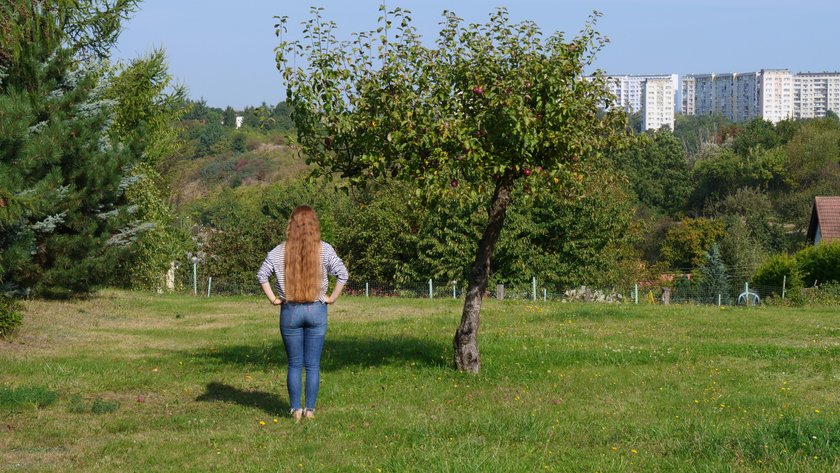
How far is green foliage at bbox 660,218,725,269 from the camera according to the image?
274 feet

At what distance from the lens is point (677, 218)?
115 metres

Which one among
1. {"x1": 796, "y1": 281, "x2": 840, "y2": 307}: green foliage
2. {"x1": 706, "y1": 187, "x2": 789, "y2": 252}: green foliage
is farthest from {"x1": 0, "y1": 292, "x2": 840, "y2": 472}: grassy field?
{"x1": 706, "y1": 187, "x2": 789, "y2": 252}: green foliage

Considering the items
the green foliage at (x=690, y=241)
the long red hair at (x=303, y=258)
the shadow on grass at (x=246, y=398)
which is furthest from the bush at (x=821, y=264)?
the long red hair at (x=303, y=258)

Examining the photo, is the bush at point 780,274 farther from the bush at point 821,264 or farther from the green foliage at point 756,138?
the green foliage at point 756,138

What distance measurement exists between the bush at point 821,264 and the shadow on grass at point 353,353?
103ft

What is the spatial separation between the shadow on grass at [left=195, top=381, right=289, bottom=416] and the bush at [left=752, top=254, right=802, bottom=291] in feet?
A: 108

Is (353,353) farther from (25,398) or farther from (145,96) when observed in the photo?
(145,96)

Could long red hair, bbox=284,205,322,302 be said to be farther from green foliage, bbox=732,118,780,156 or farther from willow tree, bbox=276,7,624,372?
green foliage, bbox=732,118,780,156

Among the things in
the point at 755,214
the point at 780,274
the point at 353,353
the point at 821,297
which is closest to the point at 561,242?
the point at 780,274

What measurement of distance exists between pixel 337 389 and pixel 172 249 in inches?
1186

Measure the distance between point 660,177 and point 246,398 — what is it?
112 meters

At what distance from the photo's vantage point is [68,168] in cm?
2573

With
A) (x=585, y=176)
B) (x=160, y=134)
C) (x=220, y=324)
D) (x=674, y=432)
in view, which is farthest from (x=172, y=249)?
(x=674, y=432)

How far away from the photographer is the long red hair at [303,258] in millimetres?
10172
